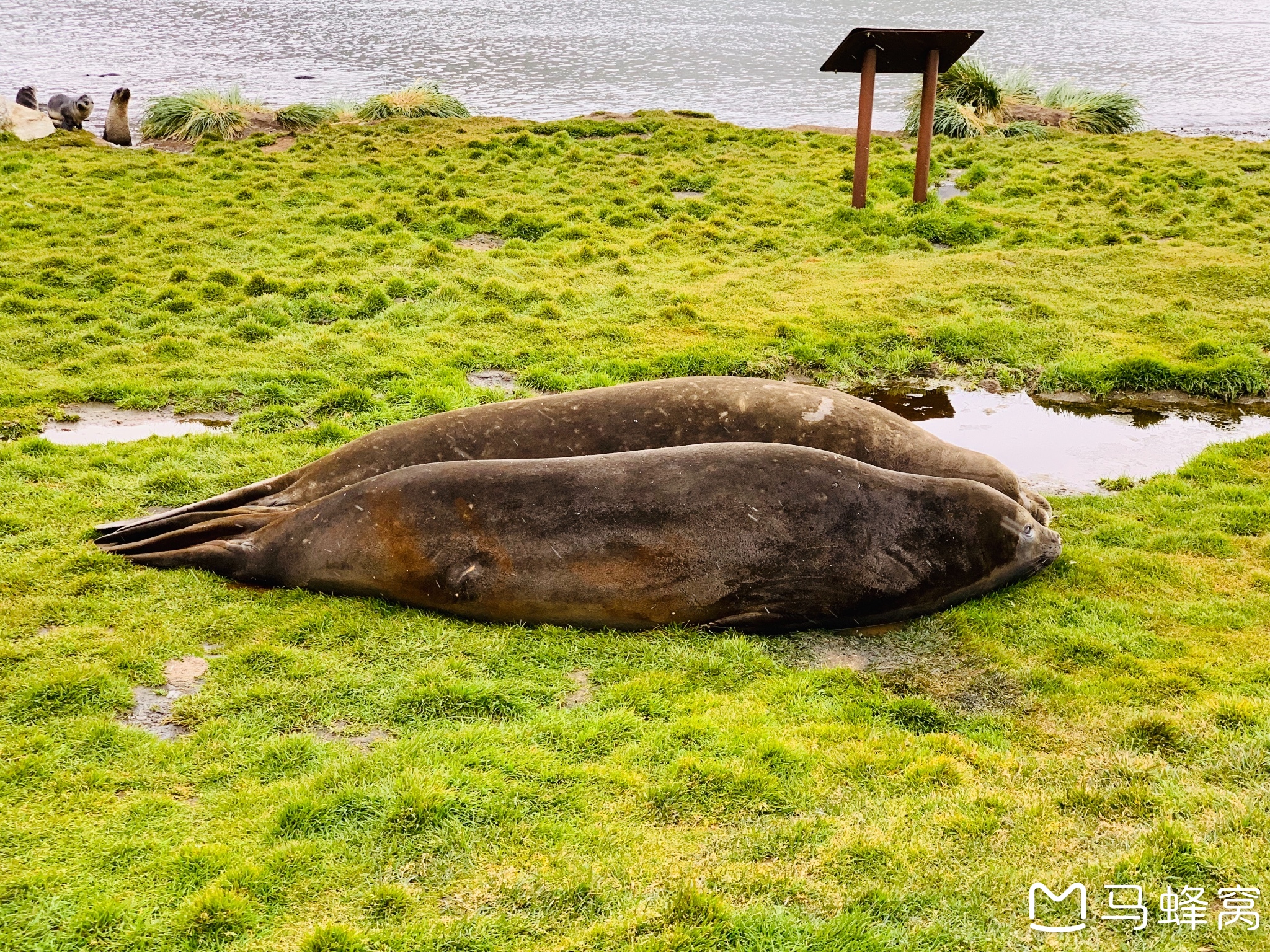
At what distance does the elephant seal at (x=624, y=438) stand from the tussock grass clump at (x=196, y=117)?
16.0 meters

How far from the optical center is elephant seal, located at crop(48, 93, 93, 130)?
858 inches

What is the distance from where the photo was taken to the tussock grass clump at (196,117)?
20.7 metres

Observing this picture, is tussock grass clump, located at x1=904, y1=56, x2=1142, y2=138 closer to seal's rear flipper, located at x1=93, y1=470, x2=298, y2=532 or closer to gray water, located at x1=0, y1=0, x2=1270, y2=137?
gray water, located at x1=0, y1=0, x2=1270, y2=137

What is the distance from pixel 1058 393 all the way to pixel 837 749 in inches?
239

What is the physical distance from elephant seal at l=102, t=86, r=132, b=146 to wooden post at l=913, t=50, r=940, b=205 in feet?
50.1

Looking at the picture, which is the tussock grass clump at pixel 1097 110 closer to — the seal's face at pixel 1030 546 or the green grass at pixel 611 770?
the seal's face at pixel 1030 546

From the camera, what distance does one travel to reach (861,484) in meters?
5.83

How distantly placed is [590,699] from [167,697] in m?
2.03

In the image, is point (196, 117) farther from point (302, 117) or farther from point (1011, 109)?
point (1011, 109)

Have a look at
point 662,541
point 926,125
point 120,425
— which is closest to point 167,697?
point 662,541

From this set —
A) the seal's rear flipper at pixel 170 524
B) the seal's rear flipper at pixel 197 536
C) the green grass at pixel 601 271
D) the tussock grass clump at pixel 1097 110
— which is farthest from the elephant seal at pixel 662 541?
the tussock grass clump at pixel 1097 110

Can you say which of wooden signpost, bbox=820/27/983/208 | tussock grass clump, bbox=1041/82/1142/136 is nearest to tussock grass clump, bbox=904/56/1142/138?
tussock grass clump, bbox=1041/82/1142/136

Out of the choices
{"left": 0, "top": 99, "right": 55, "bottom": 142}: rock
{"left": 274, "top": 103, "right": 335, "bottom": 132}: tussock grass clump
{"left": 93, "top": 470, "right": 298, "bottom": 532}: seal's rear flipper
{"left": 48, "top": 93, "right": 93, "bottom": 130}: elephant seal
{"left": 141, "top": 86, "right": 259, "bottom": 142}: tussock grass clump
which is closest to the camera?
{"left": 93, "top": 470, "right": 298, "bottom": 532}: seal's rear flipper

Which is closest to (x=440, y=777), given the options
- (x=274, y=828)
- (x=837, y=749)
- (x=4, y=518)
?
(x=274, y=828)
